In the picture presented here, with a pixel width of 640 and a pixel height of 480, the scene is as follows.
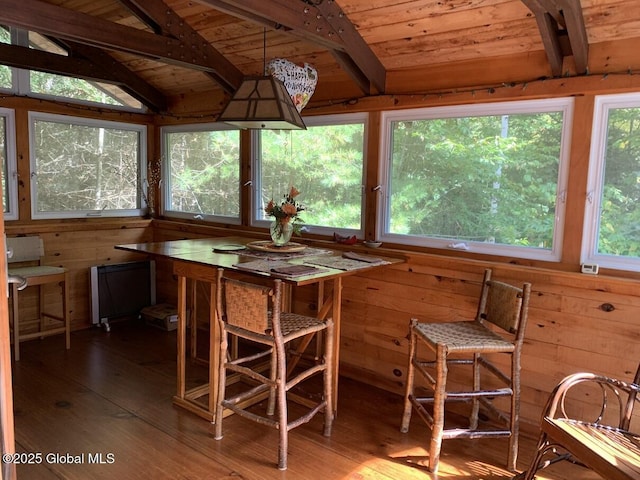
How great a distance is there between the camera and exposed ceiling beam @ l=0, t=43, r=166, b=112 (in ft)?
11.8

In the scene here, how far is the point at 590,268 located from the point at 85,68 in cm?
386

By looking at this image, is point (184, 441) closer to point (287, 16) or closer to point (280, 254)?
point (280, 254)

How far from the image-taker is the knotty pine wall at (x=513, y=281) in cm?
250

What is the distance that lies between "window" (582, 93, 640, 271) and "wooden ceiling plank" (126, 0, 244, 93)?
8.18 ft

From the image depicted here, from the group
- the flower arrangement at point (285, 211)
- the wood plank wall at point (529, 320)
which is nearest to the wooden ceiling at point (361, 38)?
the flower arrangement at point (285, 211)

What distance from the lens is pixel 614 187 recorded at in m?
2.55

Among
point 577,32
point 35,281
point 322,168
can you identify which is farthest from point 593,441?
point 35,281

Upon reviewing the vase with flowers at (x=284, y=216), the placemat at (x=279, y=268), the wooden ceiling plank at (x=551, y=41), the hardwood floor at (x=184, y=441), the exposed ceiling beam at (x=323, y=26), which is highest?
the exposed ceiling beam at (x=323, y=26)

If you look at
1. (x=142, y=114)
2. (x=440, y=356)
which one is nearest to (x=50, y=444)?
(x=440, y=356)

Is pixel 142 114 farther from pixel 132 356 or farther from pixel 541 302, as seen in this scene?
pixel 541 302

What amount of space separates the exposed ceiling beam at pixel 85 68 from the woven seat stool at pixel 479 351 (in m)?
3.25

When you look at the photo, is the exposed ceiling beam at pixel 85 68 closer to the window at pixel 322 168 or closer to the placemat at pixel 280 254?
the window at pixel 322 168

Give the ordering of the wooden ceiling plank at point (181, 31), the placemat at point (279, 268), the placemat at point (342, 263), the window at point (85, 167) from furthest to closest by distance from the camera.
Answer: the window at point (85, 167)
the wooden ceiling plank at point (181, 31)
the placemat at point (342, 263)
the placemat at point (279, 268)

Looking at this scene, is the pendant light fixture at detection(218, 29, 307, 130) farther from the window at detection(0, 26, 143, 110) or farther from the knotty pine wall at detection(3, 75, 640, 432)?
the window at detection(0, 26, 143, 110)
